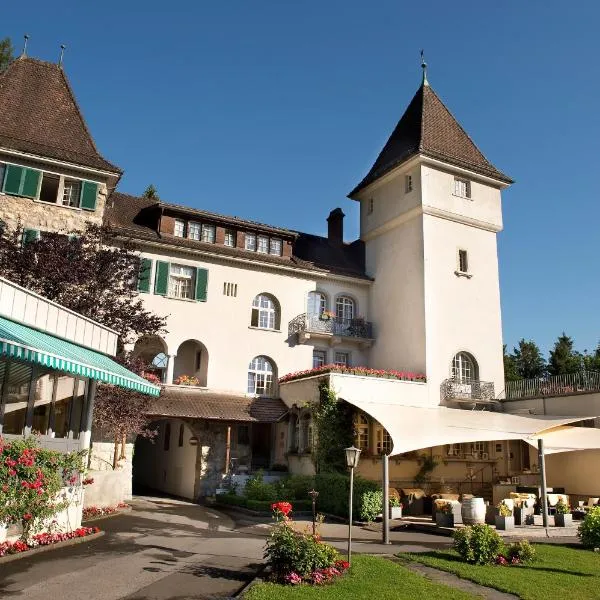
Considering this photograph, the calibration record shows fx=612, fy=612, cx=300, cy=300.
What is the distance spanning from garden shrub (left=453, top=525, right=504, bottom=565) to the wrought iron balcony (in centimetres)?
1649

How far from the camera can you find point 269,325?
94.9ft

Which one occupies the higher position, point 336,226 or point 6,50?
point 6,50

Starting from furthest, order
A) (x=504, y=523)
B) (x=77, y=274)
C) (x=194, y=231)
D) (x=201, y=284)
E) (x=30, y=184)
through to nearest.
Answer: (x=194, y=231) < (x=201, y=284) < (x=30, y=184) < (x=77, y=274) < (x=504, y=523)

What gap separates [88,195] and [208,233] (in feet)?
19.6

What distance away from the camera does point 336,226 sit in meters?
35.8

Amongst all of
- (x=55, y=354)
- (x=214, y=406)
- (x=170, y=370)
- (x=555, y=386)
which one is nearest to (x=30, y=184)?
(x=170, y=370)

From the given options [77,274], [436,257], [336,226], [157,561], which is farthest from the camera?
[336,226]

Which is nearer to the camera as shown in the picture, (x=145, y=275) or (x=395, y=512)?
(x=395, y=512)

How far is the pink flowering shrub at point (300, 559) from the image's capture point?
31.9ft

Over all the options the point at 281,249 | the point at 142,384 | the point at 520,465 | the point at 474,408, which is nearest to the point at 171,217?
the point at 281,249

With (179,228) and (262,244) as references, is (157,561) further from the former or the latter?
(262,244)

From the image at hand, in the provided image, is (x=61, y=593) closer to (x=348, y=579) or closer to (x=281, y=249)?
(x=348, y=579)

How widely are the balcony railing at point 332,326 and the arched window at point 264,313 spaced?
84 centimetres

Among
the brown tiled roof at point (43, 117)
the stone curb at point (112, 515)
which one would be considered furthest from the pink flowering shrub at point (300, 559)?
the brown tiled roof at point (43, 117)
